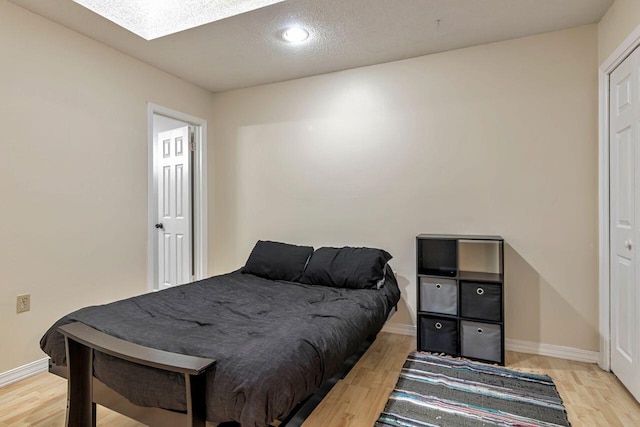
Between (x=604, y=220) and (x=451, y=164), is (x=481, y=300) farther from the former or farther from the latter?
(x=451, y=164)

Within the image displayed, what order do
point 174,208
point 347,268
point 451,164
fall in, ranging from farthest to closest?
point 174,208, point 451,164, point 347,268

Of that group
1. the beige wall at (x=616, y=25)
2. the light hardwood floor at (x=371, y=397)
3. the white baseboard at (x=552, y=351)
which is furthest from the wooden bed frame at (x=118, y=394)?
the beige wall at (x=616, y=25)

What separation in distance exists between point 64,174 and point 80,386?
5.44 feet

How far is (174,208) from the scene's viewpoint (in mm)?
4027

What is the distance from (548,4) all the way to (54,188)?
11.9 feet

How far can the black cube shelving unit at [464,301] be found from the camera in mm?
2510

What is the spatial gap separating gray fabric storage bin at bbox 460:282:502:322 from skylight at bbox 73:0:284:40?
2.40 metres

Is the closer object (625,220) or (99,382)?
(99,382)

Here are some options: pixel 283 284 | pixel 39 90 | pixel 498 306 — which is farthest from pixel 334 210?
pixel 39 90

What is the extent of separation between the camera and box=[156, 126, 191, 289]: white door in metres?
3.92

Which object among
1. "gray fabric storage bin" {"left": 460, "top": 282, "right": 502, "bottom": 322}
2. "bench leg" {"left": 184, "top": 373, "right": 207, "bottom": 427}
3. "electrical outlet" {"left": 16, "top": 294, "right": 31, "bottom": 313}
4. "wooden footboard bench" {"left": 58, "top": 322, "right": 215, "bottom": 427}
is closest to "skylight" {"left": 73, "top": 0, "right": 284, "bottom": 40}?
"electrical outlet" {"left": 16, "top": 294, "right": 31, "bottom": 313}

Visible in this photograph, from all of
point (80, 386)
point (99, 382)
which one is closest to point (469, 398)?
point (99, 382)

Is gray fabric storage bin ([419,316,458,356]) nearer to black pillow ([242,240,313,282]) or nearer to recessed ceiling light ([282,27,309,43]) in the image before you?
black pillow ([242,240,313,282])

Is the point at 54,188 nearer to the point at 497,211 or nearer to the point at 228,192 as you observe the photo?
the point at 228,192
